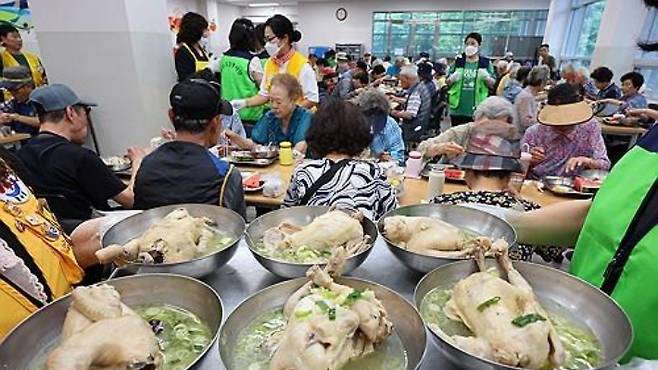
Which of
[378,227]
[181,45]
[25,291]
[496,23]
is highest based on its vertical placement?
[496,23]

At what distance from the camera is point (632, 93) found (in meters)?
6.29

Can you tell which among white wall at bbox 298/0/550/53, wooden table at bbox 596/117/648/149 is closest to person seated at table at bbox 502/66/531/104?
wooden table at bbox 596/117/648/149

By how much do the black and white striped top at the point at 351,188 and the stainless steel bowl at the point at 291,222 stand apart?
0.64 meters

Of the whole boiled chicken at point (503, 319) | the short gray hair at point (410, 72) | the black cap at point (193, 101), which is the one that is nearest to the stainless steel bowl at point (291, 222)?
the whole boiled chicken at point (503, 319)

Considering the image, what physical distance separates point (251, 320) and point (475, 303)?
0.51 meters

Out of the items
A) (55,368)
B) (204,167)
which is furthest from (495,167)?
(55,368)

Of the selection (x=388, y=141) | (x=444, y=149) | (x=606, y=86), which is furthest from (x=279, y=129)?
(x=606, y=86)

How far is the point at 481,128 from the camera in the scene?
2.46 metres

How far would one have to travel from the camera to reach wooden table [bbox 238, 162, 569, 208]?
262 centimetres

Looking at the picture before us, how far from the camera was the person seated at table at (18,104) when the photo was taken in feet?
15.1

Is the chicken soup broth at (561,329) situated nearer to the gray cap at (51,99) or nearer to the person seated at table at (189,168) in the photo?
the person seated at table at (189,168)

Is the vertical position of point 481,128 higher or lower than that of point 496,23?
lower

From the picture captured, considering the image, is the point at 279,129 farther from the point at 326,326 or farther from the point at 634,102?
the point at 634,102

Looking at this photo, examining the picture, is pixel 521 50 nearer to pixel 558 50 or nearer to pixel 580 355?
pixel 558 50
